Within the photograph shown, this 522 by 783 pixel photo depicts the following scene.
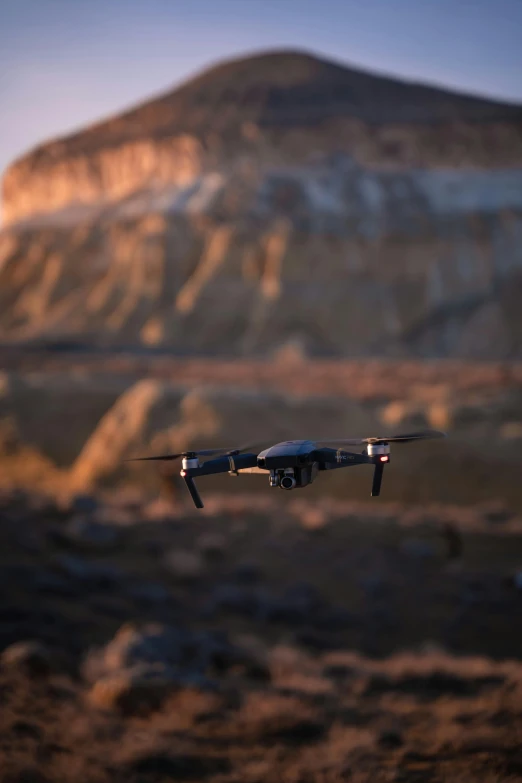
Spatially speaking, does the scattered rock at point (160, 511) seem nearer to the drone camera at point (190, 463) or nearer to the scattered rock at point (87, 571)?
the scattered rock at point (87, 571)

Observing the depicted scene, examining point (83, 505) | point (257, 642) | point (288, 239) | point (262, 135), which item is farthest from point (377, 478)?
point (262, 135)

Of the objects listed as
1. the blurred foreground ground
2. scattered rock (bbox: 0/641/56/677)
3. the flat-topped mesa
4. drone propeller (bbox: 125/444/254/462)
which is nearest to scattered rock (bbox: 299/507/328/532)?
the blurred foreground ground

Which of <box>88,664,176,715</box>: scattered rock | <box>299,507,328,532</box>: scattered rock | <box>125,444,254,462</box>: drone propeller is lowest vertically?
<box>299,507,328,532</box>: scattered rock

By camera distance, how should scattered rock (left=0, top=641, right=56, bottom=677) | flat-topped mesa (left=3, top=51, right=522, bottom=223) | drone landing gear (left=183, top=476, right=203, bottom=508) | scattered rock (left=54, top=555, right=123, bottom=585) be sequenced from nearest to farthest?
drone landing gear (left=183, top=476, right=203, bottom=508) → scattered rock (left=0, top=641, right=56, bottom=677) → scattered rock (left=54, top=555, right=123, bottom=585) → flat-topped mesa (left=3, top=51, right=522, bottom=223)

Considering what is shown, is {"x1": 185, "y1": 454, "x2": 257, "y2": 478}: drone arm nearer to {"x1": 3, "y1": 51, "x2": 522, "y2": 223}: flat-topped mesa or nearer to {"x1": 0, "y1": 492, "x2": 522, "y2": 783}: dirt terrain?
{"x1": 0, "y1": 492, "x2": 522, "y2": 783}: dirt terrain

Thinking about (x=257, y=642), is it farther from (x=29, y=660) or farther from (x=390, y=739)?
(x=390, y=739)

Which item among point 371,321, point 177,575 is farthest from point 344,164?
point 177,575
